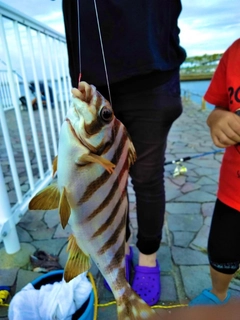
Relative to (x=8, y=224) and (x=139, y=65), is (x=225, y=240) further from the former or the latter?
(x=8, y=224)

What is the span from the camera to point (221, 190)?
147 centimetres

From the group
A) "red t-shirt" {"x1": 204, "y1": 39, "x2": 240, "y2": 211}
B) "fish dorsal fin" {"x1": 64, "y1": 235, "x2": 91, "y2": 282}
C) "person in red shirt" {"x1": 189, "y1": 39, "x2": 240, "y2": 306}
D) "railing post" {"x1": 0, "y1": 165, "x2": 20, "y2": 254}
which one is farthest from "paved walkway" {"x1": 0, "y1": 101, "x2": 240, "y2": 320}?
"fish dorsal fin" {"x1": 64, "y1": 235, "x2": 91, "y2": 282}

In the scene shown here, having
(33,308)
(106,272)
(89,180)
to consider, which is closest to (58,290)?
(33,308)

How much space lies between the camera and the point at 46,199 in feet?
3.08

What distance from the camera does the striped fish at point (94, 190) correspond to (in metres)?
0.84

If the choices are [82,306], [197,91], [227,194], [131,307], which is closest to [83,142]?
[131,307]

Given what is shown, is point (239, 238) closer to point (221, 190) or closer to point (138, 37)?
point (221, 190)

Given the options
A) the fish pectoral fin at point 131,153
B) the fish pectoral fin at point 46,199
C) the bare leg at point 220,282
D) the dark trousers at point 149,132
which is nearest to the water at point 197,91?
the dark trousers at point 149,132

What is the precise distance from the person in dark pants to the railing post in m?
1.05

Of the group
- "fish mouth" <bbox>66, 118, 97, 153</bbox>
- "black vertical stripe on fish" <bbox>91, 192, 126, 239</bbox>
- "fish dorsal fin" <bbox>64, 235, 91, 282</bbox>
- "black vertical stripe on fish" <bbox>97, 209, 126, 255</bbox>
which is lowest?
"fish dorsal fin" <bbox>64, 235, 91, 282</bbox>

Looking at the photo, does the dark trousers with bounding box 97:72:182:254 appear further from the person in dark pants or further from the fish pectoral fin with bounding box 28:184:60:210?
the fish pectoral fin with bounding box 28:184:60:210

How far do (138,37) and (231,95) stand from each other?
1.76 feet

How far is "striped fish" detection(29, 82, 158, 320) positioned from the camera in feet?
2.74

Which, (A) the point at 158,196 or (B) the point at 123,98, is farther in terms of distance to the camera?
(A) the point at 158,196
